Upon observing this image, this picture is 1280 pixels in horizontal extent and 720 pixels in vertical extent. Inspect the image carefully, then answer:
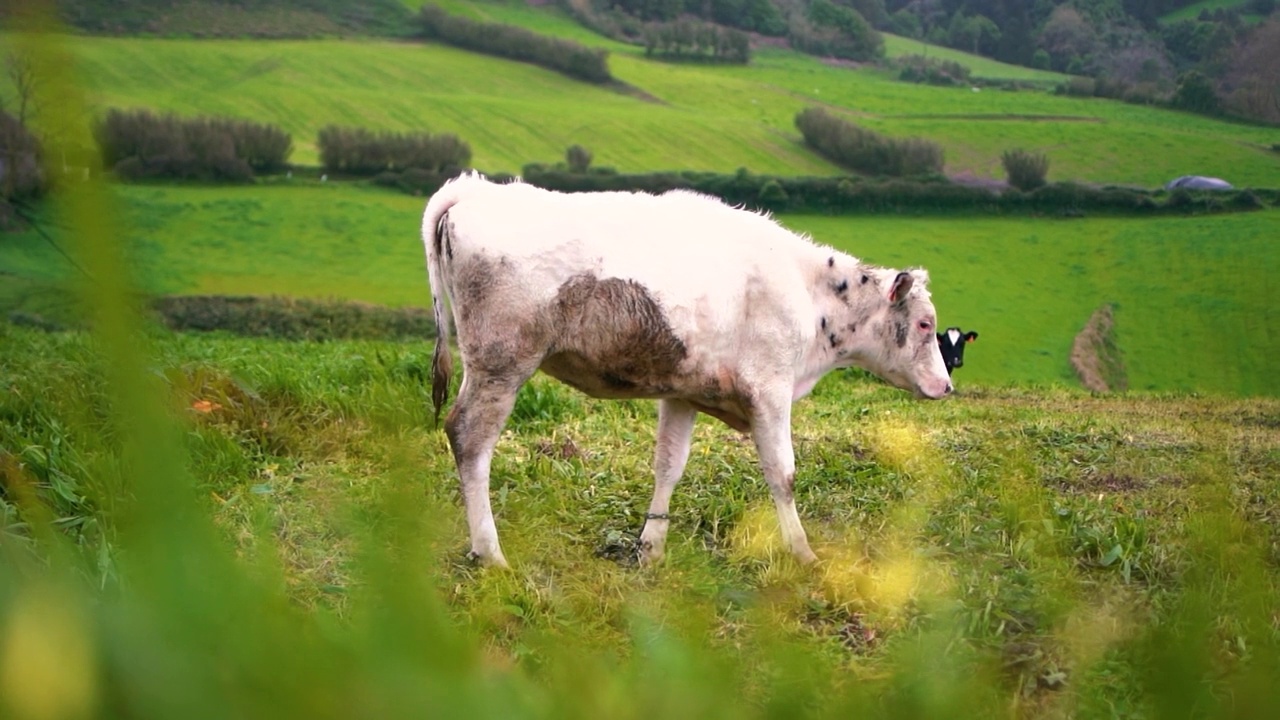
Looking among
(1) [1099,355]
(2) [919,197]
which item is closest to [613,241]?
(1) [1099,355]

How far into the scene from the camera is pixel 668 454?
241 inches

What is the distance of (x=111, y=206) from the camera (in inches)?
20.0

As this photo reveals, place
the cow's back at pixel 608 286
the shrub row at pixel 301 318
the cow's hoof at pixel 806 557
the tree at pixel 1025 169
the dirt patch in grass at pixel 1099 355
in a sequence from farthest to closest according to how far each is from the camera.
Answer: the tree at pixel 1025 169 < the shrub row at pixel 301 318 < the dirt patch in grass at pixel 1099 355 < the cow's hoof at pixel 806 557 < the cow's back at pixel 608 286

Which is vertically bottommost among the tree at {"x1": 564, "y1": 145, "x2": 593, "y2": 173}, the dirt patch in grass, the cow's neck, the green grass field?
→ the tree at {"x1": 564, "y1": 145, "x2": 593, "y2": 173}

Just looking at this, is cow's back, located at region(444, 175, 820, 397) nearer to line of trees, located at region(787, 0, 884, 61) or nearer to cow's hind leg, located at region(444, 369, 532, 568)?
cow's hind leg, located at region(444, 369, 532, 568)

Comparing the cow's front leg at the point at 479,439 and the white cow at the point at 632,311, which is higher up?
the white cow at the point at 632,311

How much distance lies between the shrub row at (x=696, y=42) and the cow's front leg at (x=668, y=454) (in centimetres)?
3073

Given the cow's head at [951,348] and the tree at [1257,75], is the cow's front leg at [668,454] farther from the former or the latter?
the tree at [1257,75]

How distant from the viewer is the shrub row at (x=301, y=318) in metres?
22.2

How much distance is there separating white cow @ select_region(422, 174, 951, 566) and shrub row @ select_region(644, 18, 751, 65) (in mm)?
30574

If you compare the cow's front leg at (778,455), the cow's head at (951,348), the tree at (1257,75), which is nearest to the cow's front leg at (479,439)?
the cow's front leg at (778,455)

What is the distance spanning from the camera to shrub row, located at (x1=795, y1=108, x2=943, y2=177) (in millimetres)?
27531

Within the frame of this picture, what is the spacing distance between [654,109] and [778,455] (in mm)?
28644

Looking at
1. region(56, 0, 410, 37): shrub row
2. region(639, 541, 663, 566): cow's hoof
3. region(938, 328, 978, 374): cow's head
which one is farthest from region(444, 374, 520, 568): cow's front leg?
region(56, 0, 410, 37): shrub row
